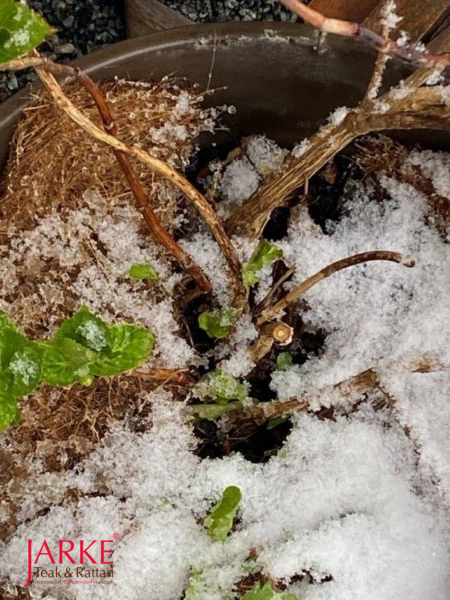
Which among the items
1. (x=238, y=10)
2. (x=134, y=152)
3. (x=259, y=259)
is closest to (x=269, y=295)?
(x=259, y=259)

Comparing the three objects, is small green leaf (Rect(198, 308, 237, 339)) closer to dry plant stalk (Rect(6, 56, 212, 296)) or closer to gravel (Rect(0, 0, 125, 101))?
dry plant stalk (Rect(6, 56, 212, 296))

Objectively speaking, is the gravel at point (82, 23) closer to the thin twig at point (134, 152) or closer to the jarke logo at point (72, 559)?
the thin twig at point (134, 152)

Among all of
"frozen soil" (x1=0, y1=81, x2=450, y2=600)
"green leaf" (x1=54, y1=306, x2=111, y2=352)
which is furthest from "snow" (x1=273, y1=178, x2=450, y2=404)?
"green leaf" (x1=54, y1=306, x2=111, y2=352)

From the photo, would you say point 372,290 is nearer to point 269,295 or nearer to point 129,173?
point 269,295

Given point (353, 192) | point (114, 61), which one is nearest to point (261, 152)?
point (353, 192)

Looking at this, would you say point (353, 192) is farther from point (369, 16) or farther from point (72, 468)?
point (72, 468)

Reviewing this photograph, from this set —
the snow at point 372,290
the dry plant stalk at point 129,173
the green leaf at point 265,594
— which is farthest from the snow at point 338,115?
the green leaf at point 265,594
